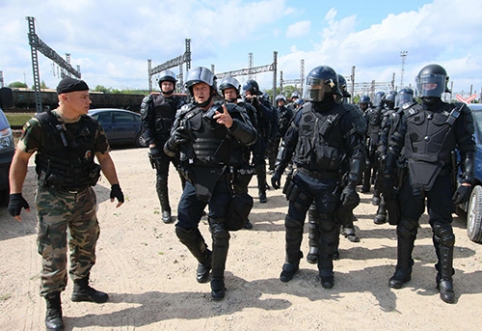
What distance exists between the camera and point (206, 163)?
3236mm

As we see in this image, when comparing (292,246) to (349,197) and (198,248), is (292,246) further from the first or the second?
(198,248)

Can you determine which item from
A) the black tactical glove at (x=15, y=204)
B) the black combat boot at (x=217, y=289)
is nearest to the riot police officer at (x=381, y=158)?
the black combat boot at (x=217, y=289)

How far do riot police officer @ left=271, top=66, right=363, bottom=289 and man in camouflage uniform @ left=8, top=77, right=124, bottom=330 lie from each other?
189 cm

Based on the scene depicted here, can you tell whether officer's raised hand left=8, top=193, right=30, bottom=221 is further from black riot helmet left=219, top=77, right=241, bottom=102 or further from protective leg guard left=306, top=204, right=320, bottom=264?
black riot helmet left=219, top=77, right=241, bottom=102

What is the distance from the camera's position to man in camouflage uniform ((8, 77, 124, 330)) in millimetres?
2752

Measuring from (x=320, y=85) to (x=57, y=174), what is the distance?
250cm

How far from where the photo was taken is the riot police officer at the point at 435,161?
326cm

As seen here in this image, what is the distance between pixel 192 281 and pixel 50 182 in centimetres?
175

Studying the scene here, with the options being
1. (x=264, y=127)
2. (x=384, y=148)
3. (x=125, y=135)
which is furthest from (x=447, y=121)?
(x=125, y=135)

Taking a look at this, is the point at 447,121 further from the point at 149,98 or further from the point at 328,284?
the point at 149,98

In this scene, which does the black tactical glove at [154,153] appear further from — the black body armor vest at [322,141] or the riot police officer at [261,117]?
the black body armor vest at [322,141]

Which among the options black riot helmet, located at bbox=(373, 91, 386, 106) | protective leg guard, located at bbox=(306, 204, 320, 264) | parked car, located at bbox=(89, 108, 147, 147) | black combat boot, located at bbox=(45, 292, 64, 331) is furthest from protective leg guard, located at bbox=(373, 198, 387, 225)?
parked car, located at bbox=(89, 108, 147, 147)

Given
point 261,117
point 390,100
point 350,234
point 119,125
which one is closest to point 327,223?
point 350,234

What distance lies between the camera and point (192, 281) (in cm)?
366
